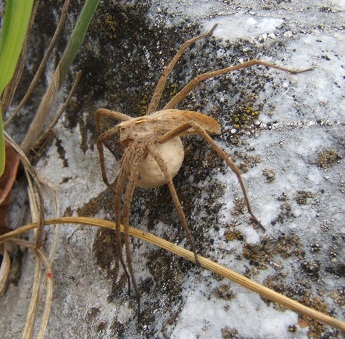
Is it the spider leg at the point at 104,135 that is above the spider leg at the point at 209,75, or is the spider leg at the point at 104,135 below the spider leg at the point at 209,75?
below

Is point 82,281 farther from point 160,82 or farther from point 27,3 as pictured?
point 27,3

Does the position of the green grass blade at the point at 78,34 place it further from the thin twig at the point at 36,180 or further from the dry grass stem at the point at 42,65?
the thin twig at the point at 36,180

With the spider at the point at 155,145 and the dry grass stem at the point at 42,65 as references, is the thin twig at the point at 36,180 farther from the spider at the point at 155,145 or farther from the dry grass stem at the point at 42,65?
the spider at the point at 155,145

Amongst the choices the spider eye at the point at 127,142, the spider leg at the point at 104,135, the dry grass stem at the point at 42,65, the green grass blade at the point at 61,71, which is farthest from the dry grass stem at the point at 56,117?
the spider eye at the point at 127,142

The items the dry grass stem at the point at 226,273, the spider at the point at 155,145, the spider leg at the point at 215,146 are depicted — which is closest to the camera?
the dry grass stem at the point at 226,273

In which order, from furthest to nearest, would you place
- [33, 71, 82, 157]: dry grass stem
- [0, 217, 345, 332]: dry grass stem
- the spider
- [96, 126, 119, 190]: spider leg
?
1. [33, 71, 82, 157]: dry grass stem
2. [96, 126, 119, 190]: spider leg
3. the spider
4. [0, 217, 345, 332]: dry grass stem

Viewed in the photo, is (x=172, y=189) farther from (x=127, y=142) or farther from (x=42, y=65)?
(x=42, y=65)

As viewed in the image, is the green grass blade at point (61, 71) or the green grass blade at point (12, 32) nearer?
the green grass blade at point (12, 32)

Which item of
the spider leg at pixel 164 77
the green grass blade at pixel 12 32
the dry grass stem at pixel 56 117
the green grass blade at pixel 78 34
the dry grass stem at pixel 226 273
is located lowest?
the dry grass stem at pixel 226 273

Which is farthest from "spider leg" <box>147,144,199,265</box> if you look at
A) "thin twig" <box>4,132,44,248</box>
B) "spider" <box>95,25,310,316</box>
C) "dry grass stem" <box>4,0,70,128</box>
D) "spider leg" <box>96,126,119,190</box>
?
"dry grass stem" <box>4,0,70,128</box>

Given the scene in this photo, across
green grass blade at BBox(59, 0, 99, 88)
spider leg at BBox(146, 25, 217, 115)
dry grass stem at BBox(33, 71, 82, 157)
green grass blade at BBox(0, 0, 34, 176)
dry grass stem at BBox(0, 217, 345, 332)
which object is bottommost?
dry grass stem at BBox(0, 217, 345, 332)

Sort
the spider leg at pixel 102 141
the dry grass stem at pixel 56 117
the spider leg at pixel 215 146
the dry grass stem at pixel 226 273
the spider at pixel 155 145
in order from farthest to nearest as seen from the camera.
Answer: the dry grass stem at pixel 56 117, the spider leg at pixel 102 141, the spider at pixel 155 145, the spider leg at pixel 215 146, the dry grass stem at pixel 226 273

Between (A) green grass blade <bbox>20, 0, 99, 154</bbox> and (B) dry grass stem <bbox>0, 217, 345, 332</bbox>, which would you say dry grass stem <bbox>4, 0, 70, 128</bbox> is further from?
(B) dry grass stem <bbox>0, 217, 345, 332</bbox>
